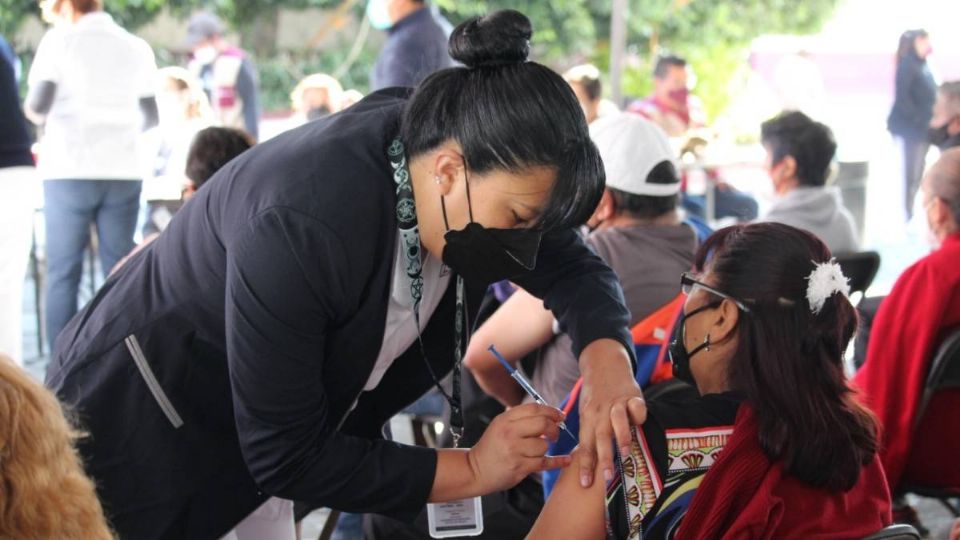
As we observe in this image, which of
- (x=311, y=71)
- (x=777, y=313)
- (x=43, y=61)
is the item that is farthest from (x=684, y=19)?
(x=777, y=313)

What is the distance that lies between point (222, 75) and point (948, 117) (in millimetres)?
4548

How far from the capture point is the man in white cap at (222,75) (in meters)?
7.66

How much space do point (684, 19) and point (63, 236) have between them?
1267 cm

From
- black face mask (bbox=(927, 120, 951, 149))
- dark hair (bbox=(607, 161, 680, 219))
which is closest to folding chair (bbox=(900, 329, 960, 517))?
dark hair (bbox=(607, 161, 680, 219))

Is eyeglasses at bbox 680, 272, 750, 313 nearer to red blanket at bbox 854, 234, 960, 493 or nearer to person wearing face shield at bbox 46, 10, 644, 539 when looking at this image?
person wearing face shield at bbox 46, 10, 644, 539

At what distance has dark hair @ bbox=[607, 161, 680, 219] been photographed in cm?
282

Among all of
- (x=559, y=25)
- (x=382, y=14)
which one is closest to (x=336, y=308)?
(x=382, y=14)

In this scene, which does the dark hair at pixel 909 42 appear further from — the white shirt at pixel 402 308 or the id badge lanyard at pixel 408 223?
the id badge lanyard at pixel 408 223

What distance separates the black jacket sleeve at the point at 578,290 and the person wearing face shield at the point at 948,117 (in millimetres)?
4025

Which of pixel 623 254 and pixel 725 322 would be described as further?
pixel 623 254

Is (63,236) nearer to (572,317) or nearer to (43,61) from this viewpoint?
(43,61)

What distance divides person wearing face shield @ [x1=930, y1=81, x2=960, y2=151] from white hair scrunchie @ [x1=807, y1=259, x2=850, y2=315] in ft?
12.9

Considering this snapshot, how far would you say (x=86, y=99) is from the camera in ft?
15.1

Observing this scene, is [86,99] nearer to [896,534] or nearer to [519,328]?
[519,328]
